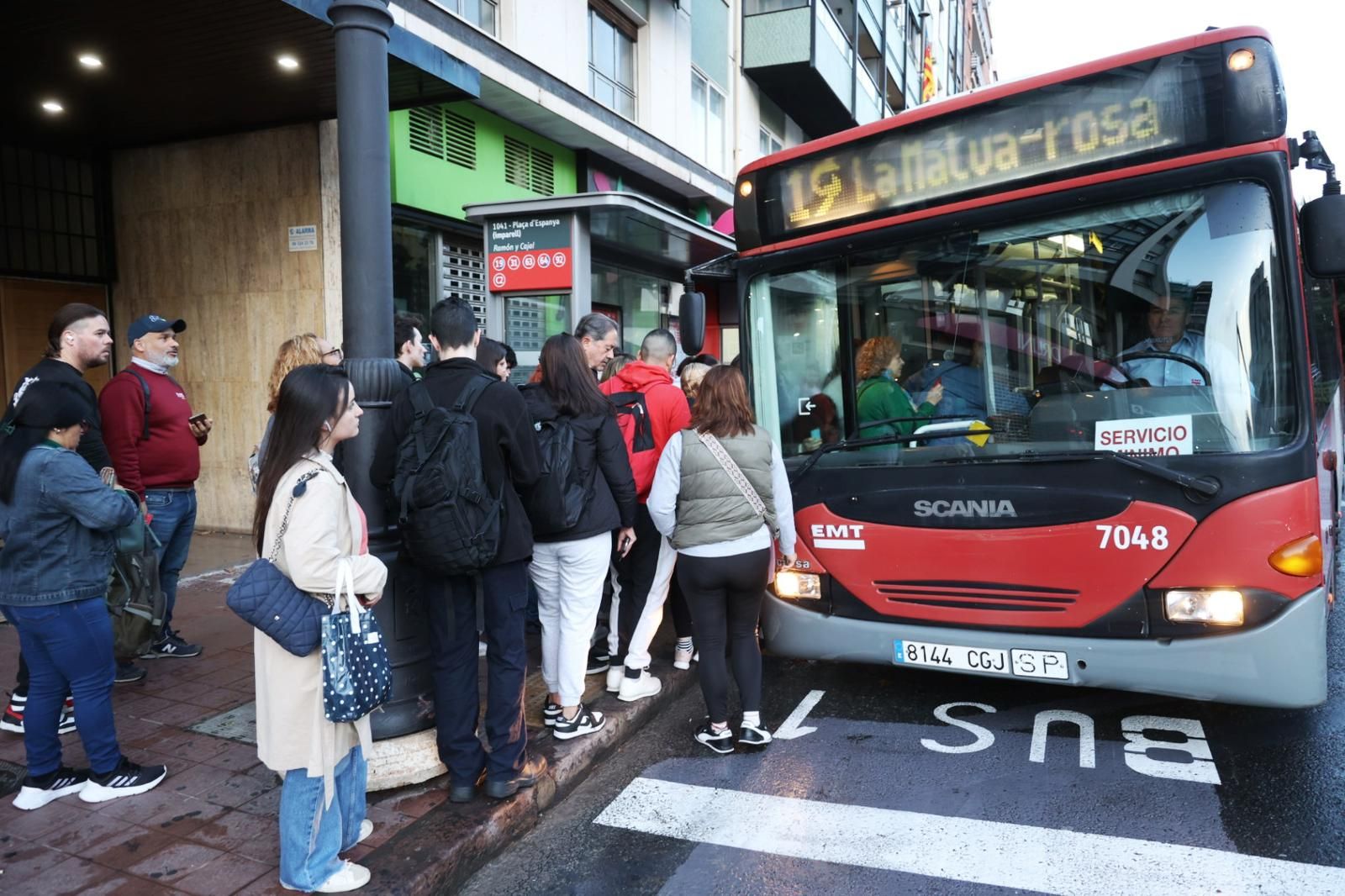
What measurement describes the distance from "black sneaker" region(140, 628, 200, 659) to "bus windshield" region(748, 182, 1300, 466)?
357cm

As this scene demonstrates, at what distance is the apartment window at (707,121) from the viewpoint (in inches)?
627

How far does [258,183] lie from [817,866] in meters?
8.25

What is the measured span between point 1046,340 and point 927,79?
103 ft

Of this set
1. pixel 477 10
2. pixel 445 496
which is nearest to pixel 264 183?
pixel 477 10

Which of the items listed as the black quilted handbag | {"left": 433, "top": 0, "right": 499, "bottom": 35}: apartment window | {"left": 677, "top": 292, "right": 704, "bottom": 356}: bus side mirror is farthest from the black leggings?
{"left": 433, "top": 0, "right": 499, "bottom": 35}: apartment window

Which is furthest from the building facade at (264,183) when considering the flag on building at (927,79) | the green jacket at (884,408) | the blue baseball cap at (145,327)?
the flag on building at (927,79)

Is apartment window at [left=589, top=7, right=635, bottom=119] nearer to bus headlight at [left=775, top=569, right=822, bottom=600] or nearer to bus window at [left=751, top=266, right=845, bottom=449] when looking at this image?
bus window at [left=751, top=266, right=845, bottom=449]

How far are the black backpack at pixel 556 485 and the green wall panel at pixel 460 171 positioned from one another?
6.09 m

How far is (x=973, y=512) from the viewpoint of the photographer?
160 inches

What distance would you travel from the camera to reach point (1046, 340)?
4.22 metres

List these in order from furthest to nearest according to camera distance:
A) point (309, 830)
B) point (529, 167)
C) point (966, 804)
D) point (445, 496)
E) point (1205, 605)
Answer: point (529, 167), point (1205, 605), point (966, 804), point (445, 496), point (309, 830)

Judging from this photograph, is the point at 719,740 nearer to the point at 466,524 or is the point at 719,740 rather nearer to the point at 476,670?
the point at 476,670

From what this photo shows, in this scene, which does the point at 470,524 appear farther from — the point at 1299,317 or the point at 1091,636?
the point at 1299,317

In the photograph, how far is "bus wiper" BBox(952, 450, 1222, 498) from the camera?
363 centimetres
